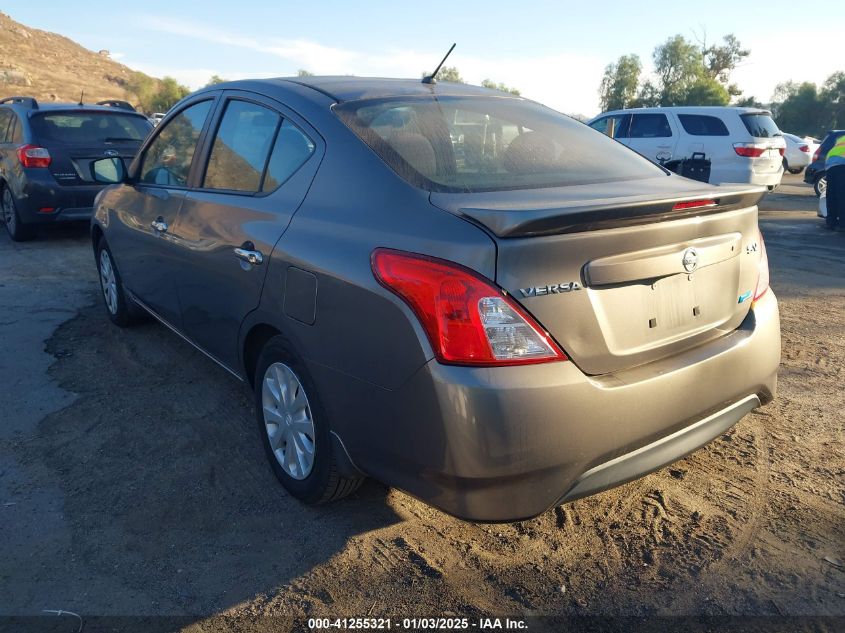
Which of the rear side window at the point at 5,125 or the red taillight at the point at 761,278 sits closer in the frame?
the red taillight at the point at 761,278

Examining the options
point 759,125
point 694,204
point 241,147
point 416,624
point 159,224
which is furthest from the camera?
point 759,125

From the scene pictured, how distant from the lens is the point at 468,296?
2.06m

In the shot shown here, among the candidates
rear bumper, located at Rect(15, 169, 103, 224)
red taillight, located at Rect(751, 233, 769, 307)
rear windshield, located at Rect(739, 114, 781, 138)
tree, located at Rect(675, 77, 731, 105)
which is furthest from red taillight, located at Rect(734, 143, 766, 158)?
tree, located at Rect(675, 77, 731, 105)

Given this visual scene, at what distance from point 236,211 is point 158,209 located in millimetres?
1080

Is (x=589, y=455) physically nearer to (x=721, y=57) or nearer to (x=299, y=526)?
(x=299, y=526)

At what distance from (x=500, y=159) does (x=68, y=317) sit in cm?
416

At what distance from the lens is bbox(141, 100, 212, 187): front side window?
149 inches

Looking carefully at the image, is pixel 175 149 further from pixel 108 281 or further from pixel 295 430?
pixel 295 430

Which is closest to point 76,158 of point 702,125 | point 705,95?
point 702,125

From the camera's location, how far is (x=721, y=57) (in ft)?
217

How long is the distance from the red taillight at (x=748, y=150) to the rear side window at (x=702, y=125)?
340mm

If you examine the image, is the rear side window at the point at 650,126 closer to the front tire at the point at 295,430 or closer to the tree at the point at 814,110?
the front tire at the point at 295,430

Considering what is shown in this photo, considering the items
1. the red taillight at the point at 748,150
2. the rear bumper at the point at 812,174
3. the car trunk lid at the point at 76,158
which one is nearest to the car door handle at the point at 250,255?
the car trunk lid at the point at 76,158

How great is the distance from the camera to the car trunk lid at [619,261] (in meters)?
2.09
